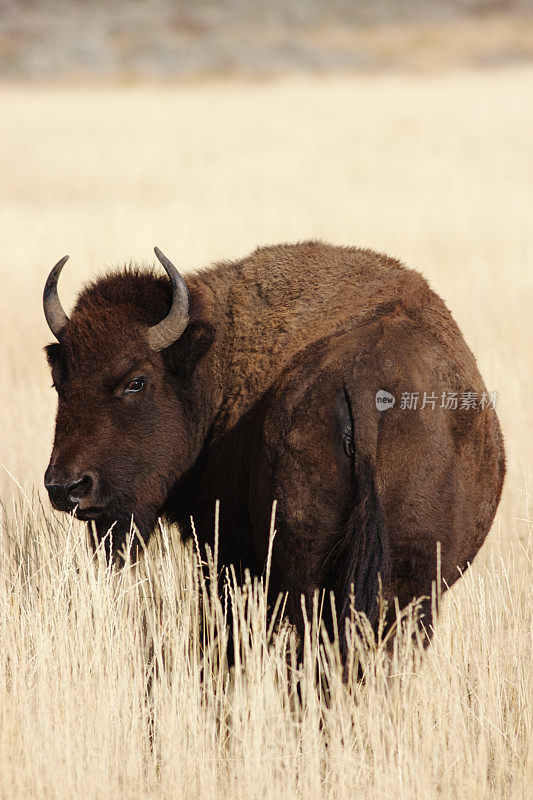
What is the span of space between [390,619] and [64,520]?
2646mm

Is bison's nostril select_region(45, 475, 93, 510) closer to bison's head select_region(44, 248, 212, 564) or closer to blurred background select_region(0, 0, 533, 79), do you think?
bison's head select_region(44, 248, 212, 564)

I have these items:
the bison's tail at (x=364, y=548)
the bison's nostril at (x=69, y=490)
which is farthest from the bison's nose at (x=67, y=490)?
the bison's tail at (x=364, y=548)

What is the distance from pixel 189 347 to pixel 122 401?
15.8 inches

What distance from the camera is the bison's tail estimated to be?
126 inches

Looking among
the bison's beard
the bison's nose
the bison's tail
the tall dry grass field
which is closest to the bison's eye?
the bison's nose

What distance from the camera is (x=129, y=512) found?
4.30 metres

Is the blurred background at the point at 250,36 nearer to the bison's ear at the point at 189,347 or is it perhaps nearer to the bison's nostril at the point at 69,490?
the bison's ear at the point at 189,347

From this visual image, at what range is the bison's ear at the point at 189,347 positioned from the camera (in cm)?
434

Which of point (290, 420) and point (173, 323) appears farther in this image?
point (173, 323)

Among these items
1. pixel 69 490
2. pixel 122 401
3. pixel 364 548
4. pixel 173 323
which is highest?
pixel 173 323

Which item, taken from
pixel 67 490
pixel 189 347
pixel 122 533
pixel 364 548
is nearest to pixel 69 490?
pixel 67 490

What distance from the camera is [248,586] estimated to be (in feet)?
12.1

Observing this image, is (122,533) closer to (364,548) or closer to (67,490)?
(67,490)

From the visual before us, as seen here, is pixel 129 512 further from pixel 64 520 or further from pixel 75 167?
pixel 75 167
